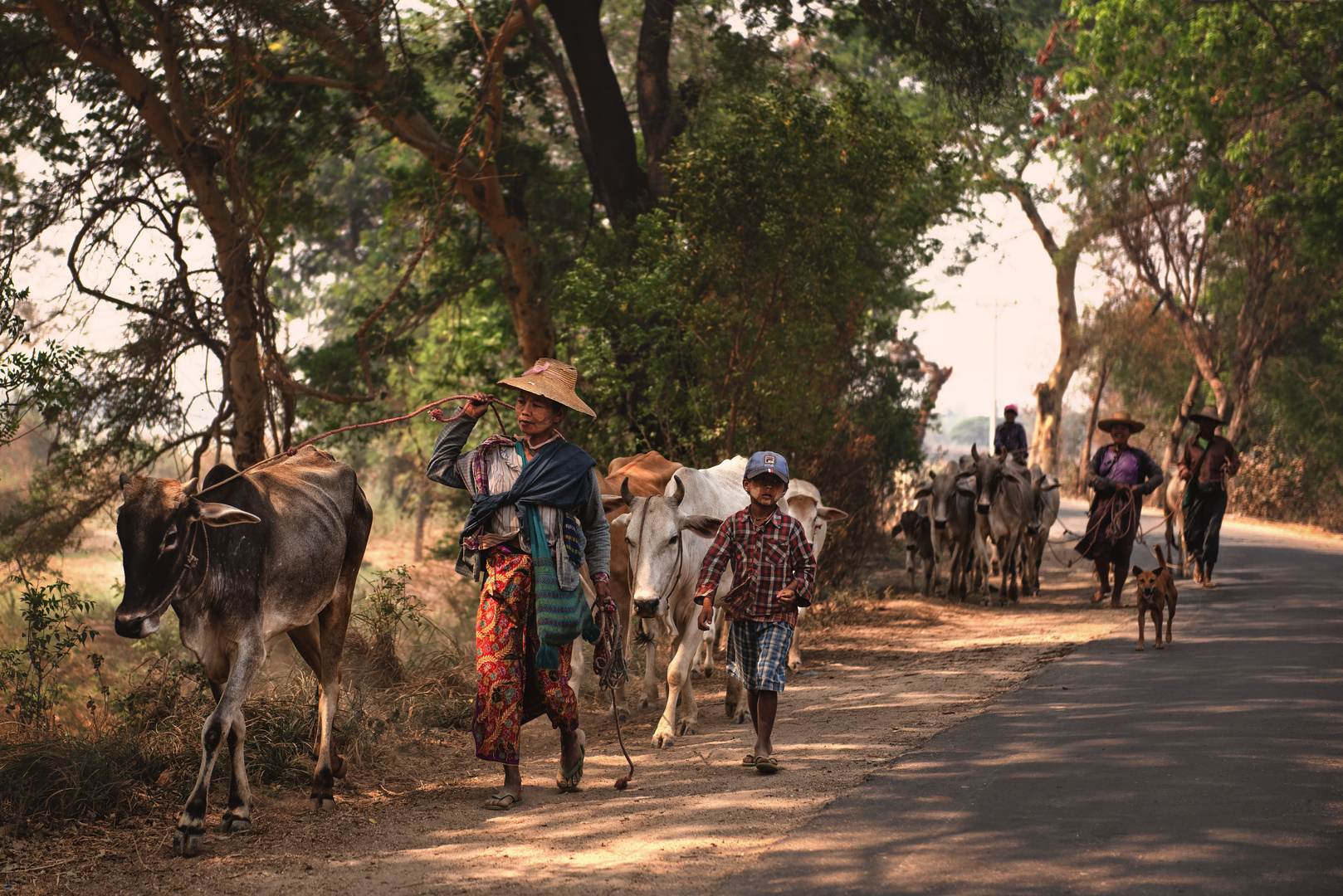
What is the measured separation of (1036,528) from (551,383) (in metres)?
10.7

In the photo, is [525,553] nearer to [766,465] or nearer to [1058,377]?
[766,465]

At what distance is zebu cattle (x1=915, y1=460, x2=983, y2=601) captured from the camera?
1455cm

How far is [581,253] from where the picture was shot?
610 inches

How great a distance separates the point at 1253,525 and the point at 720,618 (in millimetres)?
19642

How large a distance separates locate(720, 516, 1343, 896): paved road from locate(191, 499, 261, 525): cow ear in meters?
2.80

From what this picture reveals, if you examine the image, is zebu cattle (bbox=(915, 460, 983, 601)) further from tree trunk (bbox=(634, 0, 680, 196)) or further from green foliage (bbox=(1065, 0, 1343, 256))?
green foliage (bbox=(1065, 0, 1343, 256))

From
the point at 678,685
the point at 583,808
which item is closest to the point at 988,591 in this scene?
the point at 678,685

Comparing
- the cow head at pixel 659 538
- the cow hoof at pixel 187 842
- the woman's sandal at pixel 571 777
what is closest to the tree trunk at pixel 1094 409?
the cow head at pixel 659 538

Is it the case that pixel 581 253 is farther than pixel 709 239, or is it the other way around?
pixel 581 253

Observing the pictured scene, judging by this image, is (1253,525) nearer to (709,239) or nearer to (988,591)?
(988,591)

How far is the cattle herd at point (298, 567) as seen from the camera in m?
5.42

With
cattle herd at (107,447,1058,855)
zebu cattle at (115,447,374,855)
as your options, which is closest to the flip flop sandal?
Answer: cattle herd at (107,447,1058,855)

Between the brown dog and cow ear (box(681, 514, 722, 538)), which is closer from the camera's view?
cow ear (box(681, 514, 722, 538))

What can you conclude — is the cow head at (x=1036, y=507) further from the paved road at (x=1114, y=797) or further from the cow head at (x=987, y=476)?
the paved road at (x=1114, y=797)
